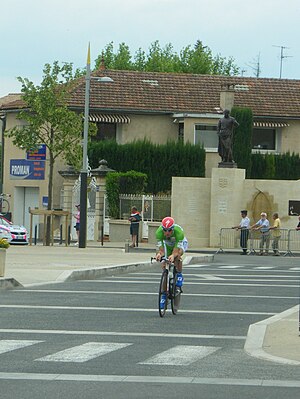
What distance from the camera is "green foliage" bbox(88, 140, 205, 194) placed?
2340 inches

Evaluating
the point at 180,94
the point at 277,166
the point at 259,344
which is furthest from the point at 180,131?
the point at 259,344

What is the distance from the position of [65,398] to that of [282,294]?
1504cm

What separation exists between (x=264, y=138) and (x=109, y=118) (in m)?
8.60

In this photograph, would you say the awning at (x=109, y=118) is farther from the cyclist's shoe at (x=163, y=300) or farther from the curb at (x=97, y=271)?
the cyclist's shoe at (x=163, y=300)

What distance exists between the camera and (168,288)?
66.4ft

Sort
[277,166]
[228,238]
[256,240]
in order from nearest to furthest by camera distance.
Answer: [256,240] < [228,238] < [277,166]

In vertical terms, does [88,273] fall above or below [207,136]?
below

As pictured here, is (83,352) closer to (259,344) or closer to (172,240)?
(259,344)

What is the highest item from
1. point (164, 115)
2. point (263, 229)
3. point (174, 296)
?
point (164, 115)

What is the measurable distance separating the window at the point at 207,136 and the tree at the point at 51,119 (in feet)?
32.6

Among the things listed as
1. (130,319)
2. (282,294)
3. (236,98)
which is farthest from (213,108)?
(130,319)

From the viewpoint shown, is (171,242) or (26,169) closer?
(171,242)

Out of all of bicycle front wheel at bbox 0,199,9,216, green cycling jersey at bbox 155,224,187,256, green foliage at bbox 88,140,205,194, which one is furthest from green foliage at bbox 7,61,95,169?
green cycling jersey at bbox 155,224,187,256

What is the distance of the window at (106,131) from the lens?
62250 mm
